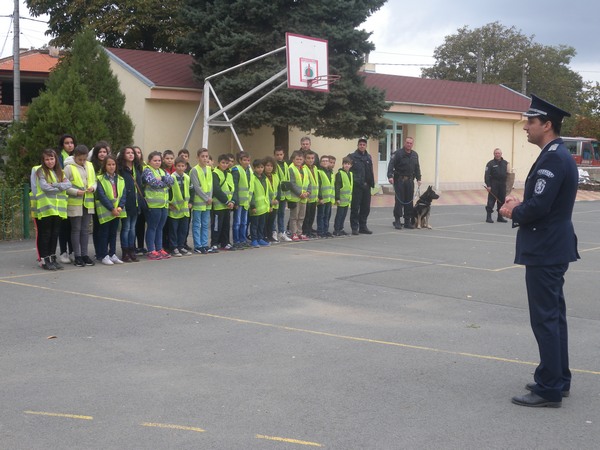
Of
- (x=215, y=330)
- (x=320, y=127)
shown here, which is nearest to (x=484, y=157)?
(x=320, y=127)

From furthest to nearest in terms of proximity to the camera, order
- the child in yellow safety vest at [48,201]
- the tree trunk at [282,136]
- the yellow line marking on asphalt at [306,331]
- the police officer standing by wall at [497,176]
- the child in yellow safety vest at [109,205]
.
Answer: the tree trunk at [282,136] → the police officer standing by wall at [497,176] → the child in yellow safety vest at [109,205] → the child in yellow safety vest at [48,201] → the yellow line marking on asphalt at [306,331]

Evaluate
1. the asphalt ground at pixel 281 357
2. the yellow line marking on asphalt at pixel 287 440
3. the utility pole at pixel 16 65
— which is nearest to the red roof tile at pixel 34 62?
the utility pole at pixel 16 65

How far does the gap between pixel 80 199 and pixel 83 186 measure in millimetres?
219

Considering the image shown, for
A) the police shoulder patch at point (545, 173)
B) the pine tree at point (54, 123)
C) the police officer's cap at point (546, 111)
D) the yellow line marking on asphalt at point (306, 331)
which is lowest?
the yellow line marking on asphalt at point (306, 331)

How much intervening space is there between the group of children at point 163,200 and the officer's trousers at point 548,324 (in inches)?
321

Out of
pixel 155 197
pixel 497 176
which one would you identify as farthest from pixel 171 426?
pixel 497 176

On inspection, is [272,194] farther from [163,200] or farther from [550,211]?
[550,211]

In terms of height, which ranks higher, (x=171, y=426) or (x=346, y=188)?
(x=346, y=188)

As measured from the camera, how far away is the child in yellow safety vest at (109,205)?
12.8m

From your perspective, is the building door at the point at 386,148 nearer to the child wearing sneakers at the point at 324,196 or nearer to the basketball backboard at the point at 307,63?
the basketball backboard at the point at 307,63

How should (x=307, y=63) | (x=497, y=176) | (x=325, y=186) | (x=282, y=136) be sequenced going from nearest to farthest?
1. (x=325, y=186)
2. (x=497, y=176)
3. (x=307, y=63)
4. (x=282, y=136)

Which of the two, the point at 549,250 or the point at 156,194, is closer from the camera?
the point at 549,250

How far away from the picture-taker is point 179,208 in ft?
45.4

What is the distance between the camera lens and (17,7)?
34.1 metres
